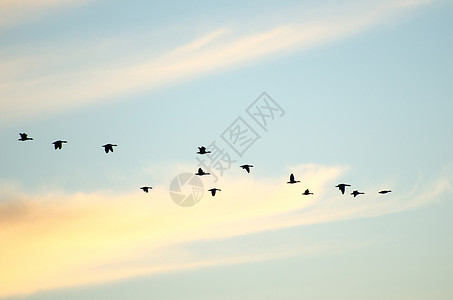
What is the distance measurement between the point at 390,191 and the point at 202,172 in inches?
1171

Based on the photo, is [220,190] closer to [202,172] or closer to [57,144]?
[202,172]

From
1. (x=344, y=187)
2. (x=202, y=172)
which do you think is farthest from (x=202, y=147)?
(x=344, y=187)

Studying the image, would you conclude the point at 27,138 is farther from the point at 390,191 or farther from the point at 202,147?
the point at 390,191

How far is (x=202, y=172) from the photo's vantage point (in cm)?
17012

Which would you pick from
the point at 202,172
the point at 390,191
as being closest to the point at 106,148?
the point at 202,172

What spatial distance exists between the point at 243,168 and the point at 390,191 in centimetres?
2340

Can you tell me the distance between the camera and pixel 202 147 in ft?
521

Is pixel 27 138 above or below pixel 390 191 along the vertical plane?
above

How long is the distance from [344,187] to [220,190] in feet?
65.6

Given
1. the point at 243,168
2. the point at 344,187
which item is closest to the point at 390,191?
the point at 344,187

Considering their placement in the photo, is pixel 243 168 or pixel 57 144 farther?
pixel 243 168

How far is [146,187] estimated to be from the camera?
168 metres

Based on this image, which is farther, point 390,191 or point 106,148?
point 390,191

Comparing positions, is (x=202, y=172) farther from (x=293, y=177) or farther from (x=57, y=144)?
(x=57, y=144)
